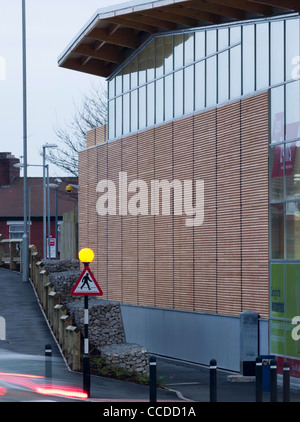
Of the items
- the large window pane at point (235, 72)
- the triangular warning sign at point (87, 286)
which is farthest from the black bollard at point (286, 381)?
the large window pane at point (235, 72)

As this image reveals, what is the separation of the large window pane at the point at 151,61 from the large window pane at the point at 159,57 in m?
0.26

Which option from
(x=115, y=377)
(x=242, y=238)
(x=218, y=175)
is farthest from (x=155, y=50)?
(x=115, y=377)

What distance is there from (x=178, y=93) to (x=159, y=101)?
1.72 meters

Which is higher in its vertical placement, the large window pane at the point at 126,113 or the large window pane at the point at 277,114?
the large window pane at the point at 126,113

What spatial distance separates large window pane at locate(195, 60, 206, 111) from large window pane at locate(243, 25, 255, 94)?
3042 millimetres

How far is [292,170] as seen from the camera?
25.6 metres

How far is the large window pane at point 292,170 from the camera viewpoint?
2536 cm

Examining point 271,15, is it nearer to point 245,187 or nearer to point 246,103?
point 246,103

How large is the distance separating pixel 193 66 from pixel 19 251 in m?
13.7

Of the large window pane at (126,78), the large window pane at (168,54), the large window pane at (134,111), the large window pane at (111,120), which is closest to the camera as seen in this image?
the large window pane at (168,54)

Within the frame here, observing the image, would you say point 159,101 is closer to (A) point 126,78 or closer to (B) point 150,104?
(B) point 150,104

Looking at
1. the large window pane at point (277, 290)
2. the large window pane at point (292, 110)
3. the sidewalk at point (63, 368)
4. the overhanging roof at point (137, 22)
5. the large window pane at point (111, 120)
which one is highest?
the overhanging roof at point (137, 22)

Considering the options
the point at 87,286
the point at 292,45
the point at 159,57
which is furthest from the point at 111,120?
the point at 87,286

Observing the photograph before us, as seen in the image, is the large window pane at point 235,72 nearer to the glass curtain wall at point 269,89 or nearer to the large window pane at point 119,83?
the glass curtain wall at point 269,89
